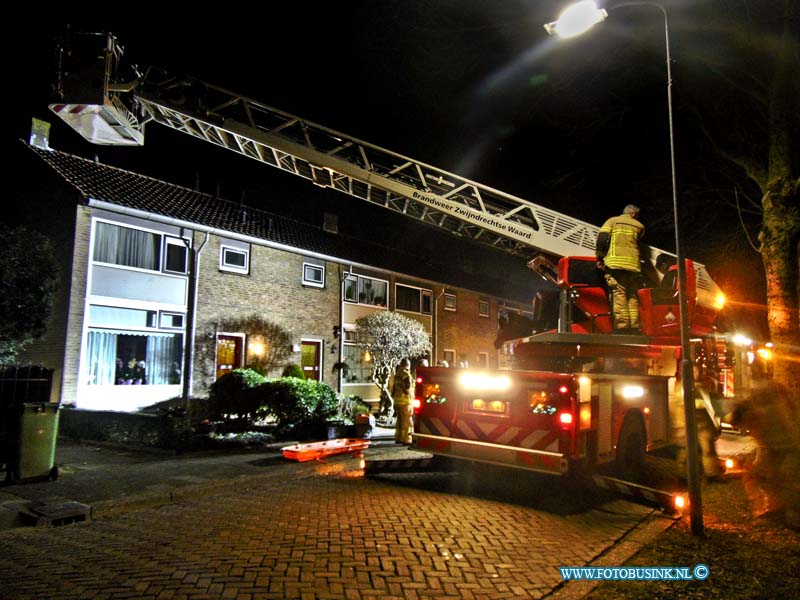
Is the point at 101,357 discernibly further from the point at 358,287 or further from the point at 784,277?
the point at 784,277

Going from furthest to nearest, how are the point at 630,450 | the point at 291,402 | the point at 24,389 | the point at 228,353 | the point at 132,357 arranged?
the point at 228,353, the point at 132,357, the point at 291,402, the point at 24,389, the point at 630,450

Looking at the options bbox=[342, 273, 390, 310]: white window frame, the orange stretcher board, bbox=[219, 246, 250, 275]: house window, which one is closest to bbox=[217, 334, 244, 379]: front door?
bbox=[219, 246, 250, 275]: house window

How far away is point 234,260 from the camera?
17.6 m

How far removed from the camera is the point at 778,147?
923 cm

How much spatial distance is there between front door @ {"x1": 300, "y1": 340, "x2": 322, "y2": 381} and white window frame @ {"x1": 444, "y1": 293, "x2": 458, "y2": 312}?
28.0 feet

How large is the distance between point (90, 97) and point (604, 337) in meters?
8.66

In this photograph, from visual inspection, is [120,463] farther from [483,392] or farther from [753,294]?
[753,294]

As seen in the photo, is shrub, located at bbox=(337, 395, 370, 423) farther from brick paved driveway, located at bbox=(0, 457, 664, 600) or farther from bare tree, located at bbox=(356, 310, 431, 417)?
brick paved driveway, located at bbox=(0, 457, 664, 600)

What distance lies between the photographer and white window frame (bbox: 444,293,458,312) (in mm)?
26828

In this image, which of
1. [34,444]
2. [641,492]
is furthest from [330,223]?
[641,492]

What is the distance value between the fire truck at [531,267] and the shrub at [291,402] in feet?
16.0

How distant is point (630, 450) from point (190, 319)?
12483mm

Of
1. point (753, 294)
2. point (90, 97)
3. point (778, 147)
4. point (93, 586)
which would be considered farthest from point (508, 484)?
point (753, 294)

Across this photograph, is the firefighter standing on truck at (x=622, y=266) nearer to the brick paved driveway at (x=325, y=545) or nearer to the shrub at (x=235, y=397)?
the brick paved driveway at (x=325, y=545)
